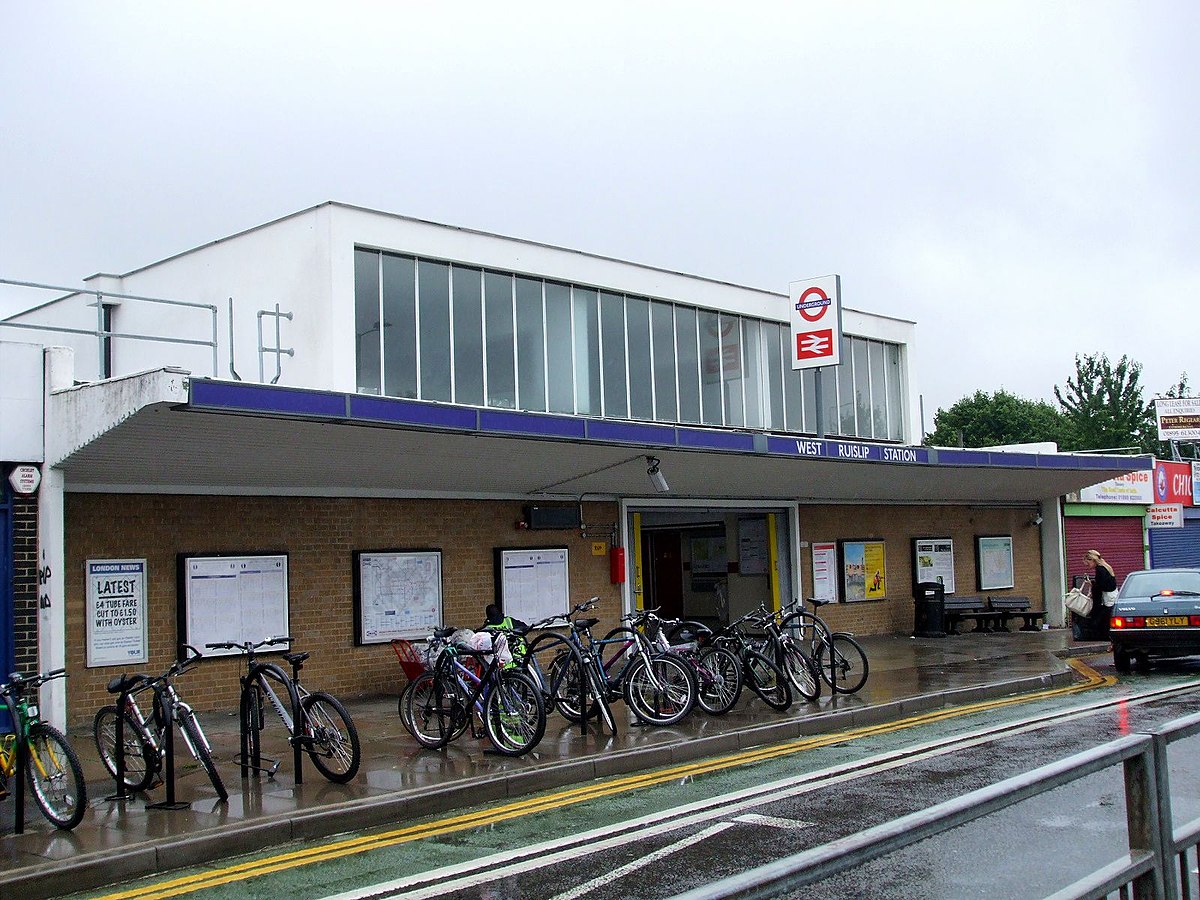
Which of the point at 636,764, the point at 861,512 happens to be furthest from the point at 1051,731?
the point at 861,512

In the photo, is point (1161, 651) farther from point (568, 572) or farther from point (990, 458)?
point (568, 572)

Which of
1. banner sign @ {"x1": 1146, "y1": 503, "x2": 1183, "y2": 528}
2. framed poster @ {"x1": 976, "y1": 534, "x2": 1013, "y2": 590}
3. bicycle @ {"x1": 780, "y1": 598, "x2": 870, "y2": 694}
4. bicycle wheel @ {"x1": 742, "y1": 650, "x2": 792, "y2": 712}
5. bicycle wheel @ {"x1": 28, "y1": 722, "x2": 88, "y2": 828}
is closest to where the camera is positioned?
bicycle wheel @ {"x1": 28, "y1": 722, "x2": 88, "y2": 828}

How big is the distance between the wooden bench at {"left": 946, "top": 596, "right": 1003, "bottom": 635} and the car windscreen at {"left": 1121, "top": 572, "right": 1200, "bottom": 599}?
6542 mm

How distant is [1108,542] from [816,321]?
1044 cm

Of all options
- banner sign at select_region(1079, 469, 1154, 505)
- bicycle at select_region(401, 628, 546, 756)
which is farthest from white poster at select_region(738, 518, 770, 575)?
bicycle at select_region(401, 628, 546, 756)

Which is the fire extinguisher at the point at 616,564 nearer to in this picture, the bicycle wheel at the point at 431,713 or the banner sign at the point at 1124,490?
the bicycle wheel at the point at 431,713

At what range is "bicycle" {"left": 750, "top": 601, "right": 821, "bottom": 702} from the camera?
1316 cm

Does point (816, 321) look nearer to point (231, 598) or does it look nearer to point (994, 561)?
point (994, 561)

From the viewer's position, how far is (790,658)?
43.7 ft

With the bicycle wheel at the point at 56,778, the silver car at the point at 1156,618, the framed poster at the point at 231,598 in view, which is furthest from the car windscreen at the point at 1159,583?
the bicycle wheel at the point at 56,778

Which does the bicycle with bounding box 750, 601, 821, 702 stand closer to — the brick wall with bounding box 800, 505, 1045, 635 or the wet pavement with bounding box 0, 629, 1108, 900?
the wet pavement with bounding box 0, 629, 1108, 900

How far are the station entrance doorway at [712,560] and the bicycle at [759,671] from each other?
19.1ft

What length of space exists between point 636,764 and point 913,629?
15.0 meters

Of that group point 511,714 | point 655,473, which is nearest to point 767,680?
point 511,714
